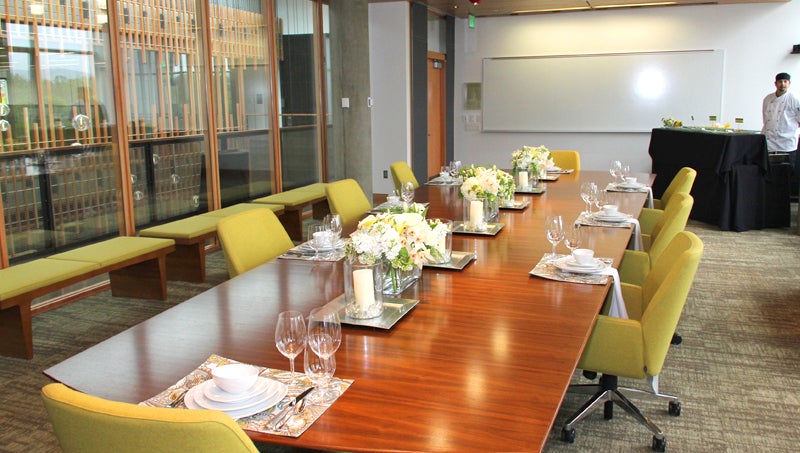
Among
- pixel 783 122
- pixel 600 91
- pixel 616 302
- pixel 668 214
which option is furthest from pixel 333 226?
pixel 600 91

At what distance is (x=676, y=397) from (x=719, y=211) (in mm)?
5053

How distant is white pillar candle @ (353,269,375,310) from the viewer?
84.4 inches

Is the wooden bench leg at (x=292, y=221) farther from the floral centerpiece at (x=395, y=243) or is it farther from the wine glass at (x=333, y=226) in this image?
the floral centerpiece at (x=395, y=243)

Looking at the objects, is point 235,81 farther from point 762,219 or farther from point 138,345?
point 762,219

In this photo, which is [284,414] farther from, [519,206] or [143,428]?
[519,206]

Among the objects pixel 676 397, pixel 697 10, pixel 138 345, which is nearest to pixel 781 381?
pixel 676 397

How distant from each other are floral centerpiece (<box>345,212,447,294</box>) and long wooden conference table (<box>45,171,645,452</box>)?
16cm

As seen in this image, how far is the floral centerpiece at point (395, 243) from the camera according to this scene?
2170 millimetres

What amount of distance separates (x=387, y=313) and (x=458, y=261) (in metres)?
0.72

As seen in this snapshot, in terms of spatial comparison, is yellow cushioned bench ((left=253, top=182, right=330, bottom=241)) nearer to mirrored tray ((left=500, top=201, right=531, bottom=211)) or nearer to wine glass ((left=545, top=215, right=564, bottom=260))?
mirrored tray ((left=500, top=201, right=531, bottom=211))

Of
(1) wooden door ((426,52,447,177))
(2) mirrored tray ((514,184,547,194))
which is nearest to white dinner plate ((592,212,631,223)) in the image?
(2) mirrored tray ((514,184,547,194))

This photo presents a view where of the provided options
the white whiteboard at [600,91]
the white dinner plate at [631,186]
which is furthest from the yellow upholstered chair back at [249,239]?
the white whiteboard at [600,91]

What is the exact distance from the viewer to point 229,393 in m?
1.58

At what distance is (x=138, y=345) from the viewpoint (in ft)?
6.41
